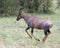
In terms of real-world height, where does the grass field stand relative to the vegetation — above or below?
above

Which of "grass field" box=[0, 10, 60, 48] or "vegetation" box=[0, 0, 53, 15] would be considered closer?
"grass field" box=[0, 10, 60, 48]

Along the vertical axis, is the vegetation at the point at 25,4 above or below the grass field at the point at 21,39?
below

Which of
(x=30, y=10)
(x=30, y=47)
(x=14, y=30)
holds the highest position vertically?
(x=30, y=47)

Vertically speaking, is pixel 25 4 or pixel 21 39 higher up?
pixel 21 39

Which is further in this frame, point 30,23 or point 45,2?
point 45,2

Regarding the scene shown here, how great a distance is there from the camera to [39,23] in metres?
10.6

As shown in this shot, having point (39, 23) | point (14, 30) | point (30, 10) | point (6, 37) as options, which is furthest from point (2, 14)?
point (39, 23)

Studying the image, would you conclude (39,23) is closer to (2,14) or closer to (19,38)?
(19,38)

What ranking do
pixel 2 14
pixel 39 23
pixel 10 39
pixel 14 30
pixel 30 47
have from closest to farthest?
1. pixel 30 47
2. pixel 39 23
3. pixel 10 39
4. pixel 14 30
5. pixel 2 14

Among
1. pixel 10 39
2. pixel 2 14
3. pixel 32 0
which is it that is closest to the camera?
pixel 10 39

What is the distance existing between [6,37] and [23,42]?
4.48 ft

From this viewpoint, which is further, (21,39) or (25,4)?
(25,4)

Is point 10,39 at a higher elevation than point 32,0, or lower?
higher

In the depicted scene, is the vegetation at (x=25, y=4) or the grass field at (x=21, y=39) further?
the vegetation at (x=25, y=4)
